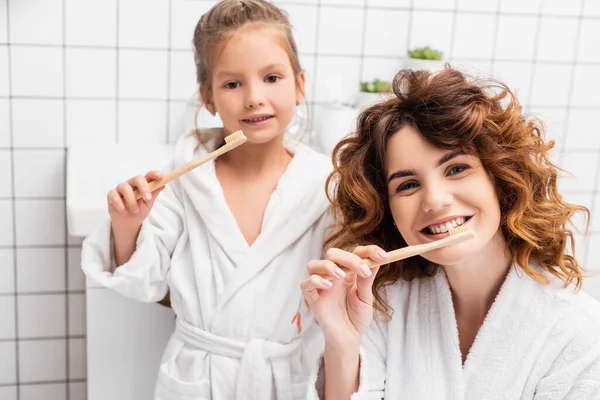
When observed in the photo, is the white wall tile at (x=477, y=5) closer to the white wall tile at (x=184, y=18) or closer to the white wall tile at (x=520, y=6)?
the white wall tile at (x=520, y=6)

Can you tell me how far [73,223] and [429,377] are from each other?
0.67 m

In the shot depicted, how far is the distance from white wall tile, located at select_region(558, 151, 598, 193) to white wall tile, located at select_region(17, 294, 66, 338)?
1.28m

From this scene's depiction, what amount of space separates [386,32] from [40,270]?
97cm

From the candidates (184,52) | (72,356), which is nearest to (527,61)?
(184,52)

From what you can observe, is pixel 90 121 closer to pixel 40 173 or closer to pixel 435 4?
pixel 40 173

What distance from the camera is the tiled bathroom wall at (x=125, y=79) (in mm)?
1606

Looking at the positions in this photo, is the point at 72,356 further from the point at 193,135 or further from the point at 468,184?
the point at 468,184

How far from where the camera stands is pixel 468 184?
108 centimetres

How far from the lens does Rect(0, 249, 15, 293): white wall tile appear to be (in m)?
1.71

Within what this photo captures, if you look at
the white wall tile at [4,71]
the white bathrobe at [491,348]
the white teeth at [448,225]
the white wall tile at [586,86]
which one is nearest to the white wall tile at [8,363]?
the white wall tile at [4,71]

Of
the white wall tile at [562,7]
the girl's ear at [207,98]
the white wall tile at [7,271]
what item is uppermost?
the white wall tile at [562,7]

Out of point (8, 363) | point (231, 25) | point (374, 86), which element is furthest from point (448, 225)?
point (8, 363)

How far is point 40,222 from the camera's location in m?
1.70

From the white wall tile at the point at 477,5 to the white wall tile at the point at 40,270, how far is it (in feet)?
3.58
